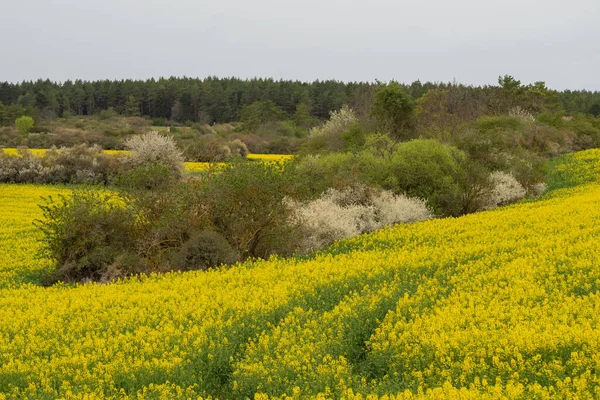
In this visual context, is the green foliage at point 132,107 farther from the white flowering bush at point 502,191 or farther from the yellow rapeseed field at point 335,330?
the yellow rapeseed field at point 335,330

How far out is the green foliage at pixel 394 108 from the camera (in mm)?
46875

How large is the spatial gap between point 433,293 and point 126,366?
592 centimetres

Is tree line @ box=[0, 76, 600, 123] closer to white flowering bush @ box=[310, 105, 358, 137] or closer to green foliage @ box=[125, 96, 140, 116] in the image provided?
green foliage @ box=[125, 96, 140, 116]

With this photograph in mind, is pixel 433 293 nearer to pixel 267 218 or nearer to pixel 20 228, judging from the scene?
pixel 267 218

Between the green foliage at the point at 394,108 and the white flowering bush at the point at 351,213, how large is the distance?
23008 mm

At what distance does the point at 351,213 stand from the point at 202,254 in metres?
7.63

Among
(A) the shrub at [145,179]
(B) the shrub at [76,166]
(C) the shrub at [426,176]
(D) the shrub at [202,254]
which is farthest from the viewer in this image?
(B) the shrub at [76,166]

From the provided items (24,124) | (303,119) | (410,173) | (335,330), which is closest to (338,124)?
(410,173)

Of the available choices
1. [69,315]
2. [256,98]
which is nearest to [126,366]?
[69,315]

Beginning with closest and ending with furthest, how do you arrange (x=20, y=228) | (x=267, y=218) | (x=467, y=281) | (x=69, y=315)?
(x=69, y=315)
(x=467, y=281)
(x=267, y=218)
(x=20, y=228)

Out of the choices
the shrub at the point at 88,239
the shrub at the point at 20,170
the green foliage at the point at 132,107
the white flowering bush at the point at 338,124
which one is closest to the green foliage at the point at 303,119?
the white flowering bush at the point at 338,124

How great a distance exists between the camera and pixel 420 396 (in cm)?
643

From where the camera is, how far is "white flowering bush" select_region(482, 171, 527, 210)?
2783 centimetres

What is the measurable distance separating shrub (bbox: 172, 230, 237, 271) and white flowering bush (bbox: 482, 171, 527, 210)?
15.5 metres
